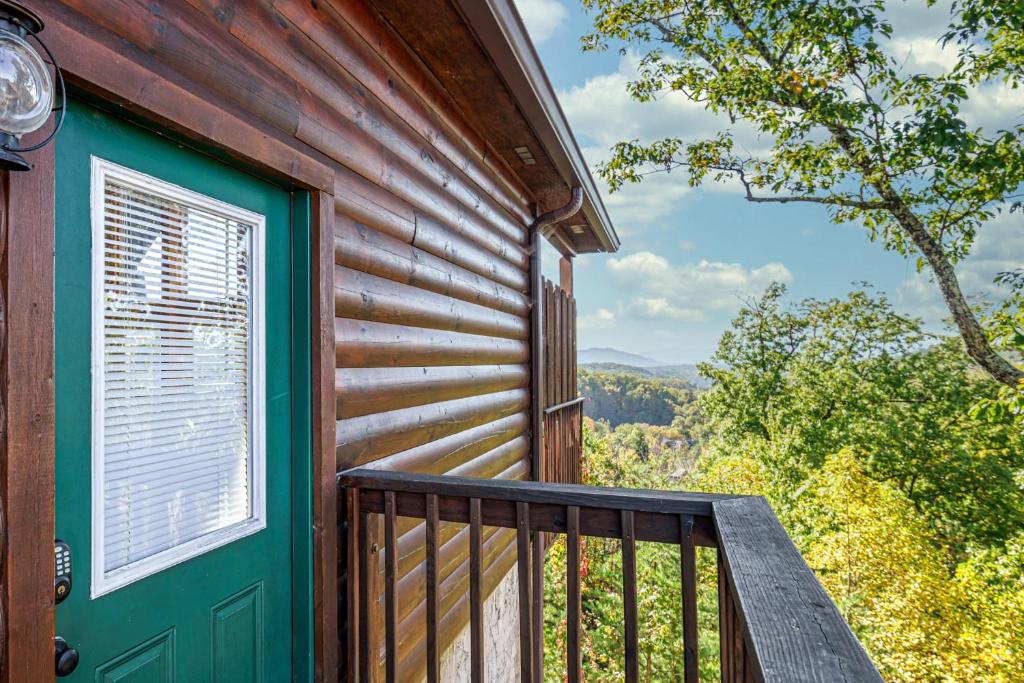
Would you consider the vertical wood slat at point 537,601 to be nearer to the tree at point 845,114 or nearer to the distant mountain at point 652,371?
the tree at point 845,114

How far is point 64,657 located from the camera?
99 centimetres

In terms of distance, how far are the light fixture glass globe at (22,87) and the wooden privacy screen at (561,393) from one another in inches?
167

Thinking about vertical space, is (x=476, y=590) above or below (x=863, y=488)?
above

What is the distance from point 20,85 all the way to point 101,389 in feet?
1.92

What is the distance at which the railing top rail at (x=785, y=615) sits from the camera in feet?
2.39

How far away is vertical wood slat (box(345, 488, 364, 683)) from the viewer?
1778 millimetres

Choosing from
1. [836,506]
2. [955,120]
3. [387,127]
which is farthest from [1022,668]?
[387,127]

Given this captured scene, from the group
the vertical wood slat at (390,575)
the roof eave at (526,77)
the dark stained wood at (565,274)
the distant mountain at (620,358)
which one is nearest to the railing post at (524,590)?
the vertical wood slat at (390,575)

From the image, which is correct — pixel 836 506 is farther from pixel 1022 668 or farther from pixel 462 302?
pixel 462 302

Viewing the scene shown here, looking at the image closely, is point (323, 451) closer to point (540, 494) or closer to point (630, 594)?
point (540, 494)

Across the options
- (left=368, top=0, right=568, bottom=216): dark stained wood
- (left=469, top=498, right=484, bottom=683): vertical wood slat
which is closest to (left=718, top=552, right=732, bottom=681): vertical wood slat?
(left=469, top=498, right=484, bottom=683): vertical wood slat

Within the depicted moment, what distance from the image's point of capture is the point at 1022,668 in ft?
25.7

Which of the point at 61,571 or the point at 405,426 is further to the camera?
the point at 405,426

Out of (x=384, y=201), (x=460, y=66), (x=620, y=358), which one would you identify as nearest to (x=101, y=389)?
(x=384, y=201)
